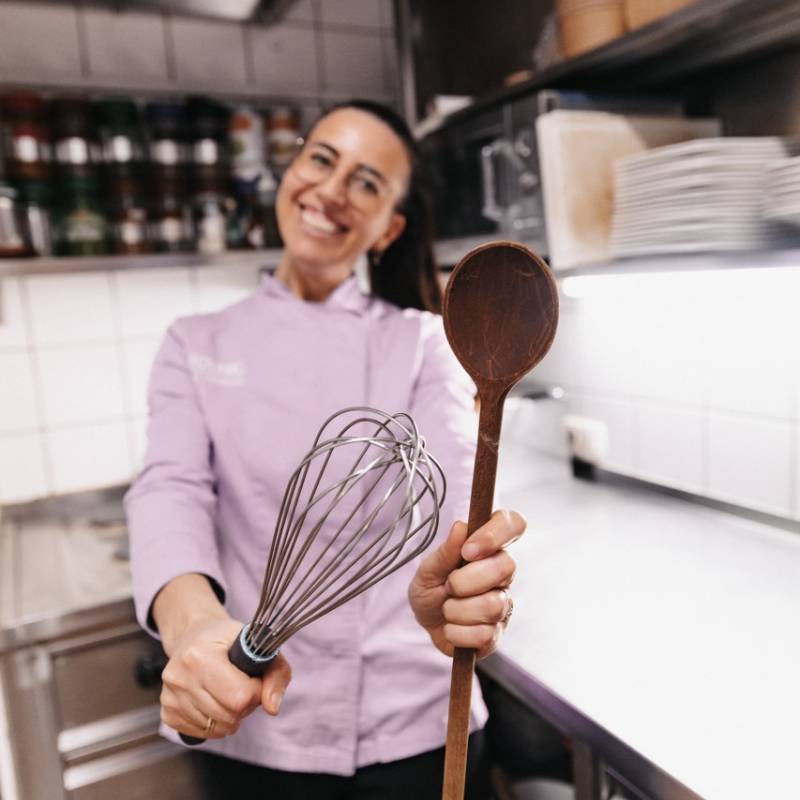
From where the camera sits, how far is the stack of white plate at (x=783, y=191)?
0.77 m

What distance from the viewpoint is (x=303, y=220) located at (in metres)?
0.89

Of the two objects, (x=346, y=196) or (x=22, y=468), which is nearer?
(x=346, y=196)

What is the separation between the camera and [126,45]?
155 centimetres

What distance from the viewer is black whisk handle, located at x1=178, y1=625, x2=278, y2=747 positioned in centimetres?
45

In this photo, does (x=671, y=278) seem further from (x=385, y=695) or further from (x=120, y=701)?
(x=120, y=701)

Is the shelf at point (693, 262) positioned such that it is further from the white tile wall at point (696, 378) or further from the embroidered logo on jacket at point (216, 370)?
the embroidered logo on jacket at point (216, 370)

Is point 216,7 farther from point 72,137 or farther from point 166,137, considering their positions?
point 72,137

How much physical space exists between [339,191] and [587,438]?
799mm

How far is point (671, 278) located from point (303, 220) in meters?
0.45

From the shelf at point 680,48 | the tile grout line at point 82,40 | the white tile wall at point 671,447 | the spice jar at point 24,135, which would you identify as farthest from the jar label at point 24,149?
the white tile wall at point 671,447

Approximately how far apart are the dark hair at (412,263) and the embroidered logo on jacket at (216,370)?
0.86ft

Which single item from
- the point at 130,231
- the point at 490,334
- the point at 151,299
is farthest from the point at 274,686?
the point at 151,299

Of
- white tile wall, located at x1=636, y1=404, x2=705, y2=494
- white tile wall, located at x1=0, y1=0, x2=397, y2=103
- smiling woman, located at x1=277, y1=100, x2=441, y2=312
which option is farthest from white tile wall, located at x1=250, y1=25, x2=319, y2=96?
white tile wall, located at x1=636, y1=404, x2=705, y2=494

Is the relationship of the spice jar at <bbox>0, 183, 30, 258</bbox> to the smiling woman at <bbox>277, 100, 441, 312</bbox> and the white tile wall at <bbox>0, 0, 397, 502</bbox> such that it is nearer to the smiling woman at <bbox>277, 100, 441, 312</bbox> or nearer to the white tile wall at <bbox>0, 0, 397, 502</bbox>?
the white tile wall at <bbox>0, 0, 397, 502</bbox>
